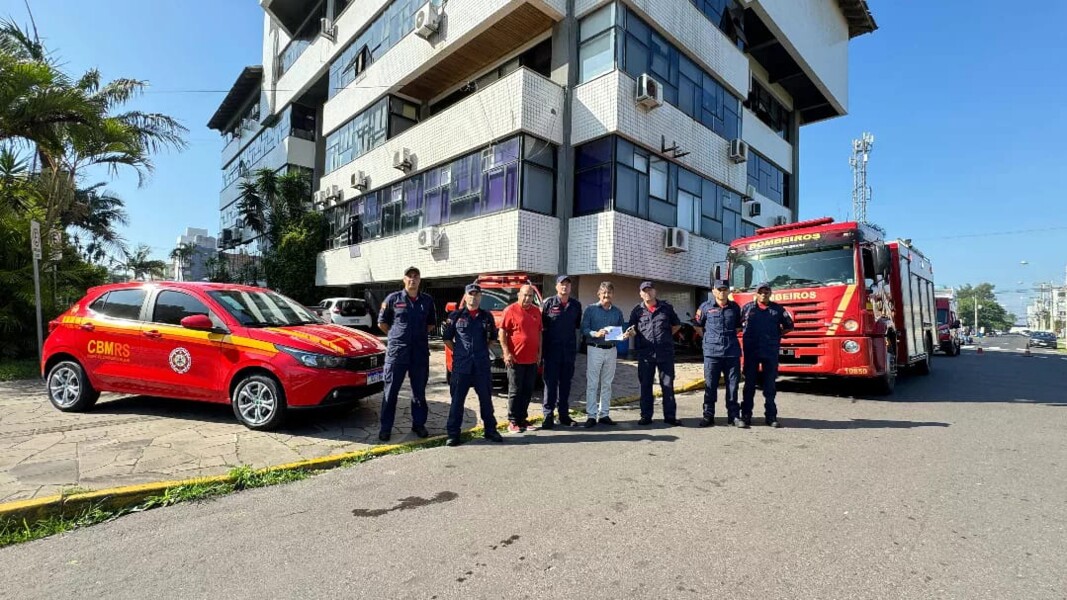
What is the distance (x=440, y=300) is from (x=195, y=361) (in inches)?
521

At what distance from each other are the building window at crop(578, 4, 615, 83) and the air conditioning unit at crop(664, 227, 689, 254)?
4.41 m

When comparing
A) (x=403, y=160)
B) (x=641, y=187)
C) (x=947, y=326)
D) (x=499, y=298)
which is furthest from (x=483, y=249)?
(x=947, y=326)

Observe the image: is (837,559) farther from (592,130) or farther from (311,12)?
(311,12)

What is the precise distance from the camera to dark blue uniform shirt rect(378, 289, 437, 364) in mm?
5520

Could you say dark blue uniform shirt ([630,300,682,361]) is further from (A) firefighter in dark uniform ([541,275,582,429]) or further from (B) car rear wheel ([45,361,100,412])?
(B) car rear wheel ([45,361,100,412])

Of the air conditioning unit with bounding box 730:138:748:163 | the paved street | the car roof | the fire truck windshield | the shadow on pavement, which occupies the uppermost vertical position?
the air conditioning unit with bounding box 730:138:748:163

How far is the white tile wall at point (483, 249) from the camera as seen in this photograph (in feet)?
41.5

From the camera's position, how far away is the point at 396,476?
4477 mm

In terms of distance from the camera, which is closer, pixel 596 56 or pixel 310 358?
pixel 310 358

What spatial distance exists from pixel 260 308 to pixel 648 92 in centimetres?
1045

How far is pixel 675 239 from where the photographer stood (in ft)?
45.3

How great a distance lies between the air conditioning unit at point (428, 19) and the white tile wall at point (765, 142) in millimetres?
11202

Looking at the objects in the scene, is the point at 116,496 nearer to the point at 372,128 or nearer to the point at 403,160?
the point at 403,160

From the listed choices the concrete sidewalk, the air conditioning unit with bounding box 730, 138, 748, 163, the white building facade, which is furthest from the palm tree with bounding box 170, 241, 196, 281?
the air conditioning unit with bounding box 730, 138, 748, 163
